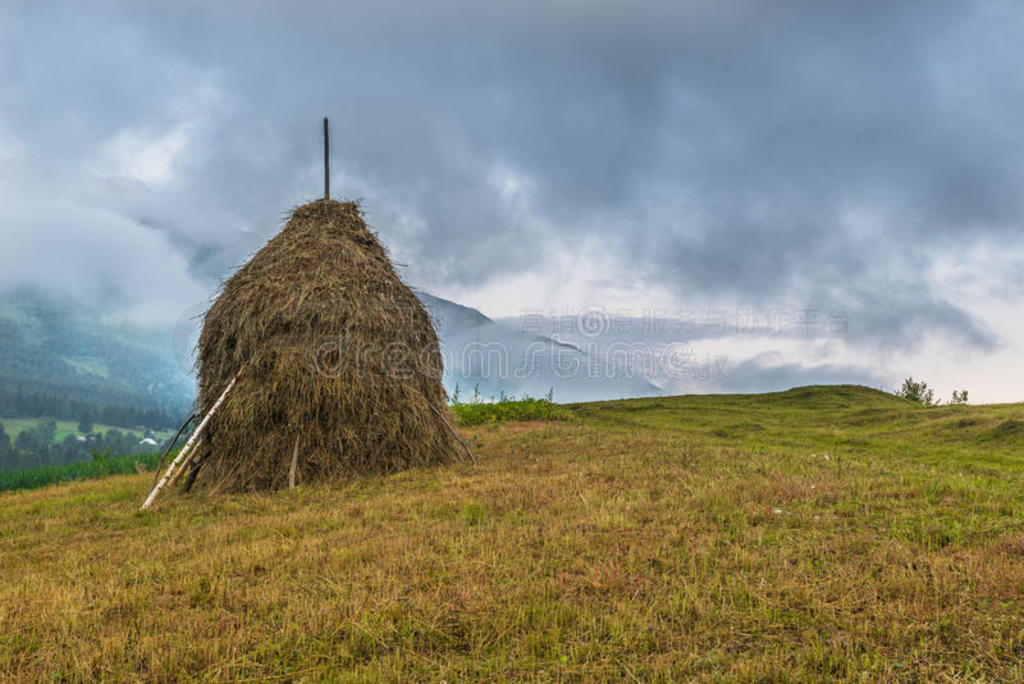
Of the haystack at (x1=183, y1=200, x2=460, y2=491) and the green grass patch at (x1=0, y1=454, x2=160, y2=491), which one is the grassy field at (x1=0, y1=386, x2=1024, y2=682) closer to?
the haystack at (x1=183, y1=200, x2=460, y2=491)

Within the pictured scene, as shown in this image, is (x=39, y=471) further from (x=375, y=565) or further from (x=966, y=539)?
(x=966, y=539)

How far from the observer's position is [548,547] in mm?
5844

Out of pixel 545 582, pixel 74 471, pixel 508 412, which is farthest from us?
pixel 508 412

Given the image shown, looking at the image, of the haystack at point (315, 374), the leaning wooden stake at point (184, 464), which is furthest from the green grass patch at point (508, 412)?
the leaning wooden stake at point (184, 464)

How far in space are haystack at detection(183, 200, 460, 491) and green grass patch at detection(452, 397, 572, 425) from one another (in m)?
11.4

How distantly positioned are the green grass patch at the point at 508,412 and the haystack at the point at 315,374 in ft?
37.5

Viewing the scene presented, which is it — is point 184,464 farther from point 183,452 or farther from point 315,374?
point 315,374

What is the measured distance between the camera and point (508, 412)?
26.0m

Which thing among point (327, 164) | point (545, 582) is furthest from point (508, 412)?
point (545, 582)

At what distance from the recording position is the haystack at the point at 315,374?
442 inches

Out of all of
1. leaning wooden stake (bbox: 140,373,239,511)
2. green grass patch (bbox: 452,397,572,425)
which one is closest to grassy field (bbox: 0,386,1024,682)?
leaning wooden stake (bbox: 140,373,239,511)

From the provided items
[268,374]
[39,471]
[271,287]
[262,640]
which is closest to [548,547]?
[262,640]

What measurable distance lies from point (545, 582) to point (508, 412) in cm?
2125

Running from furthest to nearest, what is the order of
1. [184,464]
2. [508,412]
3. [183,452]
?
[508,412] → [184,464] → [183,452]
